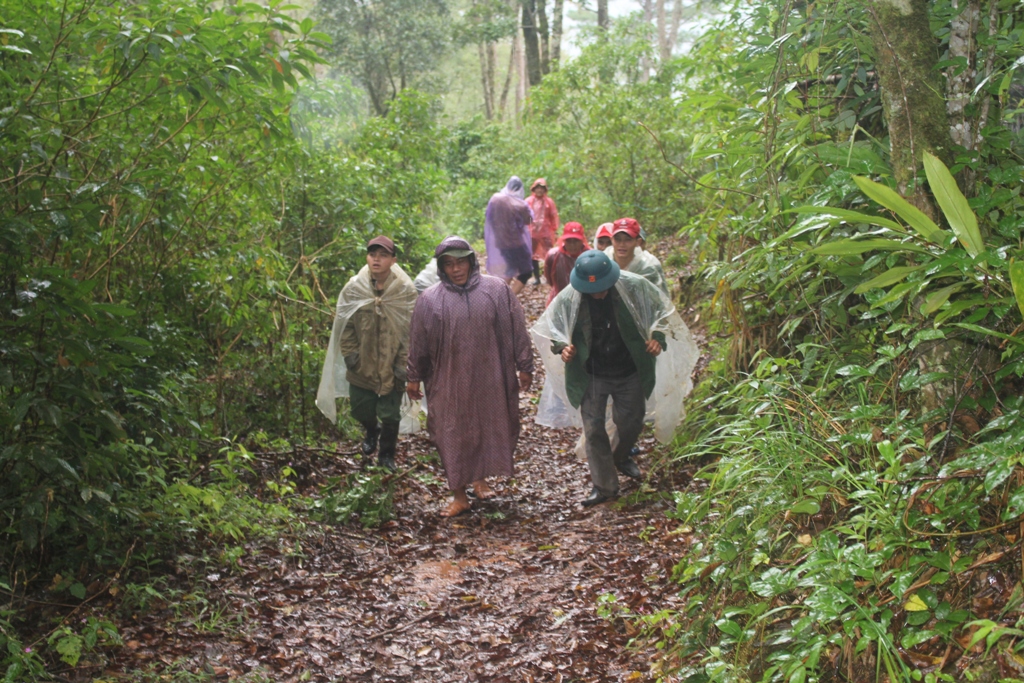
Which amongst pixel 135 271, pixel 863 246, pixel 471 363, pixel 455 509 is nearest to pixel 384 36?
pixel 471 363

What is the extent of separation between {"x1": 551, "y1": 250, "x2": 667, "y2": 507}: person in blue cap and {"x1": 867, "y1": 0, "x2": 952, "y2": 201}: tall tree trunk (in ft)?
8.40

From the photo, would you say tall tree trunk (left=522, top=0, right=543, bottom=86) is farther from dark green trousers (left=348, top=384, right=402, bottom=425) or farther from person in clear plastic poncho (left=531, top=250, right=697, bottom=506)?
person in clear plastic poncho (left=531, top=250, right=697, bottom=506)

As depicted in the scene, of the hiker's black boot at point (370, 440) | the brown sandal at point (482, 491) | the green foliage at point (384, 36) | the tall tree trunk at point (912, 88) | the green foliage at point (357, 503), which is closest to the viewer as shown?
the tall tree trunk at point (912, 88)

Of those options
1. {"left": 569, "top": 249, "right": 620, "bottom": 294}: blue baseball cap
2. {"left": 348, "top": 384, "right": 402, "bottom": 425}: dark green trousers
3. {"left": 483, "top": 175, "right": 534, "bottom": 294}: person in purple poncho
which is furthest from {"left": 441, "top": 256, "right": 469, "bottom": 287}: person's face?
{"left": 483, "top": 175, "right": 534, "bottom": 294}: person in purple poncho

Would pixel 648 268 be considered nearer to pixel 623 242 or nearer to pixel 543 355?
pixel 623 242

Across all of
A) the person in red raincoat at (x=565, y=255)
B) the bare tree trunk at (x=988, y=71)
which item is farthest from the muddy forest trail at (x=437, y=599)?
the person in red raincoat at (x=565, y=255)

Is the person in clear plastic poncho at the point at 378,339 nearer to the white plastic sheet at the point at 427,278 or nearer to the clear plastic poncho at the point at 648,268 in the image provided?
the white plastic sheet at the point at 427,278

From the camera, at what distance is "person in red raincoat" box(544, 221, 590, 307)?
9266 mm

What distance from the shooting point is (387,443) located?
7535 mm

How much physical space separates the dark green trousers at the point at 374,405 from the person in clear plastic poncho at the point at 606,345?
143 cm

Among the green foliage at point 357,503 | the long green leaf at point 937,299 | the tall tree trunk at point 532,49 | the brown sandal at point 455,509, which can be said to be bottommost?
the brown sandal at point 455,509

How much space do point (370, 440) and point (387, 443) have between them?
46 cm

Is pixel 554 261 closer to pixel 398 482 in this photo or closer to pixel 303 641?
pixel 398 482

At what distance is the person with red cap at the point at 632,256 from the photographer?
730cm
